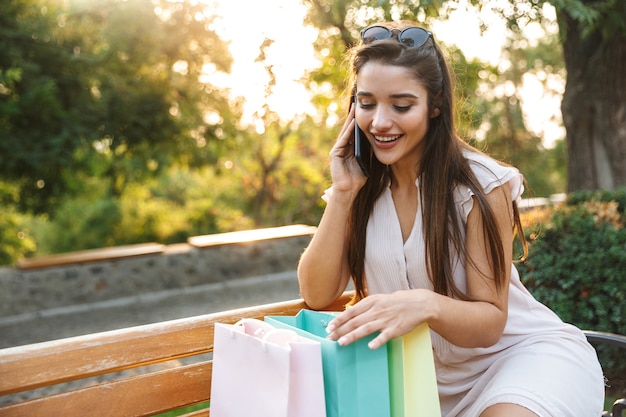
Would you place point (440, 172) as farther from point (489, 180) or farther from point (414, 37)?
point (414, 37)

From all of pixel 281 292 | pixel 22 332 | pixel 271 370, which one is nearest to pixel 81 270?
Result: pixel 22 332

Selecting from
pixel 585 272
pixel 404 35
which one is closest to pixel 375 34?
pixel 404 35

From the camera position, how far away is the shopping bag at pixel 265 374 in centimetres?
147

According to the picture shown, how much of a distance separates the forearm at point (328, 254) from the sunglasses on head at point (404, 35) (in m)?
0.53

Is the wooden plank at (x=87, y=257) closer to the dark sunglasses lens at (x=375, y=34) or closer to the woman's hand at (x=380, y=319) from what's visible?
the dark sunglasses lens at (x=375, y=34)

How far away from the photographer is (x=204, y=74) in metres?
9.63

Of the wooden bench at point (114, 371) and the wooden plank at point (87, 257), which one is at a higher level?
the wooden bench at point (114, 371)

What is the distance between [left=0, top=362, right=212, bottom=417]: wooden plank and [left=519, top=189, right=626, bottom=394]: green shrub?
2272 millimetres

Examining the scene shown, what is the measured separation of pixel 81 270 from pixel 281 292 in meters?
2.38

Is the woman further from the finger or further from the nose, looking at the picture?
the finger

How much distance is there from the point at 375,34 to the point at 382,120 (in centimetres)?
30

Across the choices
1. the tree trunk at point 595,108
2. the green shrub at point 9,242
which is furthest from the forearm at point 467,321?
the green shrub at point 9,242

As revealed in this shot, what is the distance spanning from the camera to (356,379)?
1526mm

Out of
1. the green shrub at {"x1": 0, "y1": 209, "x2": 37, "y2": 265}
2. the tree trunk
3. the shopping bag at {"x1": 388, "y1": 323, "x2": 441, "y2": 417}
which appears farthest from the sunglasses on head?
the green shrub at {"x1": 0, "y1": 209, "x2": 37, "y2": 265}
